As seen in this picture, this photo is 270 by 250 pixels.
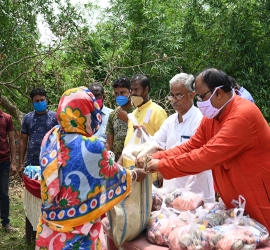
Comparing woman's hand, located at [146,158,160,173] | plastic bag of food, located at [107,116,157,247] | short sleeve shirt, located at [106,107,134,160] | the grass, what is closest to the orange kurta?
woman's hand, located at [146,158,160,173]

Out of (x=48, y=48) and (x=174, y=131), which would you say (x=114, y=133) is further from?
(x=48, y=48)

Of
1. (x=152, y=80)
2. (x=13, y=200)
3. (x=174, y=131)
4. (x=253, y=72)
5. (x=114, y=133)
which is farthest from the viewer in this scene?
(x=152, y=80)

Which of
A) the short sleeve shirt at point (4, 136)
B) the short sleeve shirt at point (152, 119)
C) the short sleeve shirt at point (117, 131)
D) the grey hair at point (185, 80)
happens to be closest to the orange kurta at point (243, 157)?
the grey hair at point (185, 80)

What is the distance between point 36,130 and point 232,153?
302 cm

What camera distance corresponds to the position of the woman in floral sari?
2354 mm

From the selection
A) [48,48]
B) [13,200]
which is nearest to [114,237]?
[13,200]

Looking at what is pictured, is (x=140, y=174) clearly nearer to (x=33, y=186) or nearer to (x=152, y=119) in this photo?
(x=33, y=186)

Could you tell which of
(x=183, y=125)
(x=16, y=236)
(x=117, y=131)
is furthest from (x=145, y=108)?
(x=16, y=236)

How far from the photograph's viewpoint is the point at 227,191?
8.45ft

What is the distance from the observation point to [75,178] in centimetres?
235

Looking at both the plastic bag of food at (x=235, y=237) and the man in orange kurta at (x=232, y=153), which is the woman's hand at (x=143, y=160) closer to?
the man in orange kurta at (x=232, y=153)

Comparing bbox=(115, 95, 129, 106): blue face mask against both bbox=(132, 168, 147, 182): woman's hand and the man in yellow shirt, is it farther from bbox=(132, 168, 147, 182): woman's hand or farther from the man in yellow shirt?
bbox=(132, 168, 147, 182): woman's hand

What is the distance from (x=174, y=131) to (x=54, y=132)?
1.36 meters

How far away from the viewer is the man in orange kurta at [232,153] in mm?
2410
